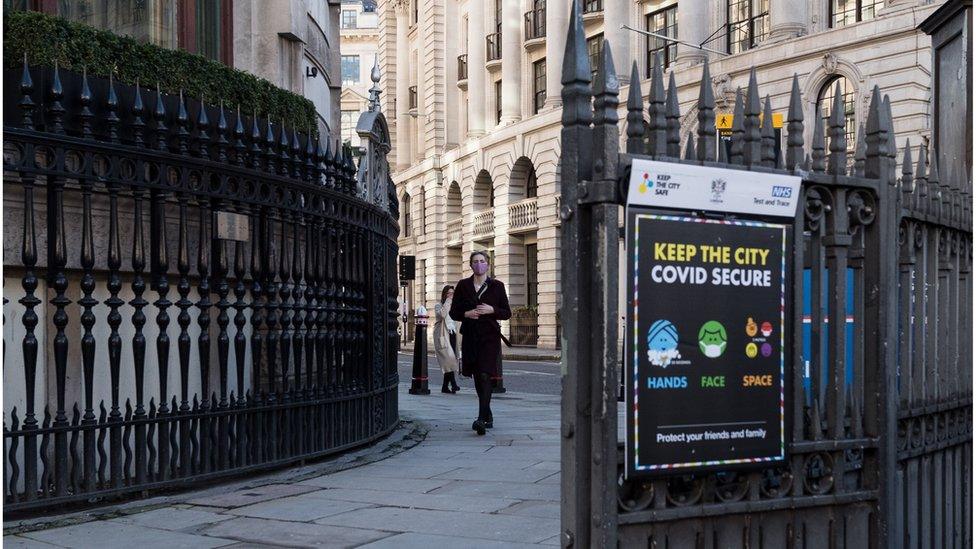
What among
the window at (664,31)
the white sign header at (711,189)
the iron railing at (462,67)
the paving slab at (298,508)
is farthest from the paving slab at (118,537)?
the iron railing at (462,67)

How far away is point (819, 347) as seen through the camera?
4.34 meters

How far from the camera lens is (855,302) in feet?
14.7

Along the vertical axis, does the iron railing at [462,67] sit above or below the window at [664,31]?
above

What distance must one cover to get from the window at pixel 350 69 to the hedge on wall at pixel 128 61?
68158 mm

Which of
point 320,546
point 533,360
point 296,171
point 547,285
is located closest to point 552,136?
point 547,285

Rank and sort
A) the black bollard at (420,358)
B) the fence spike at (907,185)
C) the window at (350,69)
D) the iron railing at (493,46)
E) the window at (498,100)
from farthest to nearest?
1. the window at (350,69)
2. the window at (498,100)
3. the iron railing at (493,46)
4. the black bollard at (420,358)
5. the fence spike at (907,185)

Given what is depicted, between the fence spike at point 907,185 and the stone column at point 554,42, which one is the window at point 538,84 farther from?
the fence spike at point 907,185

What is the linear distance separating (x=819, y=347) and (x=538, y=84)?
41589 mm

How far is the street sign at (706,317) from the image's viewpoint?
373 cm

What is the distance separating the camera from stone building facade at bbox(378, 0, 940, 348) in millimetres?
29688

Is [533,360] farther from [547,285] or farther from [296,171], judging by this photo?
[296,171]

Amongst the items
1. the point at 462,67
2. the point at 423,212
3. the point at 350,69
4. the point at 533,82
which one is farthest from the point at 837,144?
the point at 350,69

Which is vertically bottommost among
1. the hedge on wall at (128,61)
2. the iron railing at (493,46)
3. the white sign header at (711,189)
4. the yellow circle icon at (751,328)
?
the yellow circle icon at (751,328)

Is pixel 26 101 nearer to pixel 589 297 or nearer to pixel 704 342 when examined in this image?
pixel 589 297
